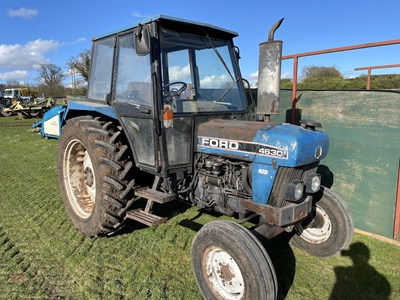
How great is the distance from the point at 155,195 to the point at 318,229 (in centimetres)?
174

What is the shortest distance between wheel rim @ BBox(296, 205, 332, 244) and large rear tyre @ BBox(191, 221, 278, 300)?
3.57ft

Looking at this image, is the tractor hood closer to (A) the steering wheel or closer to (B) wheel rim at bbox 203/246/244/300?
(A) the steering wheel

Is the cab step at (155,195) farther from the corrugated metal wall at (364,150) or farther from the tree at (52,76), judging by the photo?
the tree at (52,76)

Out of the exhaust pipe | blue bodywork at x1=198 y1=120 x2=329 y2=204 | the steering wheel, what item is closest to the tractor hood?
blue bodywork at x1=198 y1=120 x2=329 y2=204

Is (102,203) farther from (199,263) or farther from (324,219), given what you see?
(324,219)

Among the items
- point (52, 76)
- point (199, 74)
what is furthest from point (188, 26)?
point (52, 76)

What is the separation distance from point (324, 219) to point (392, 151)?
1164 mm

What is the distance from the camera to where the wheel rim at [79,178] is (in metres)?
4.00

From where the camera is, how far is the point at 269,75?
3.09 m

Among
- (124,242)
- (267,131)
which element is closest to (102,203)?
(124,242)

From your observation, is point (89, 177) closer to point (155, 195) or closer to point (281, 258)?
point (155, 195)

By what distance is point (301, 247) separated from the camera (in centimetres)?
348

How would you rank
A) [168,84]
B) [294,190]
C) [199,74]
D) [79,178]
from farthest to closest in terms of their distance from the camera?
[79,178] < [199,74] < [168,84] < [294,190]

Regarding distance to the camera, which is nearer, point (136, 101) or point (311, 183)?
point (311, 183)
